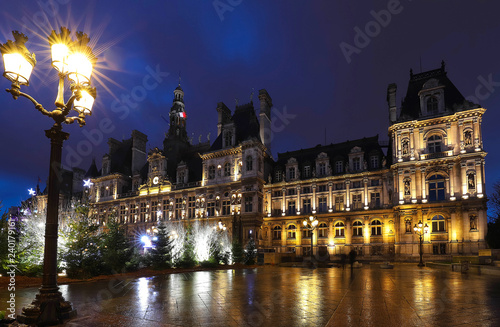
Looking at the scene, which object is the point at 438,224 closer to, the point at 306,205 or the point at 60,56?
the point at 306,205

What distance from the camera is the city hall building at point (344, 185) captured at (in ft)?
117

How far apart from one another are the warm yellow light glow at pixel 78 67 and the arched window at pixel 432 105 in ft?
130

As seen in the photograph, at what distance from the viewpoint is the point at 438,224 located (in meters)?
36.1

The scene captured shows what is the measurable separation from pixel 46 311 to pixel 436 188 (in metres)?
38.9

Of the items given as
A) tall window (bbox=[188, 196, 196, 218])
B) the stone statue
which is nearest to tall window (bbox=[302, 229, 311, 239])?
tall window (bbox=[188, 196, 196, 218])

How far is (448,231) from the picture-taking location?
3528 cm

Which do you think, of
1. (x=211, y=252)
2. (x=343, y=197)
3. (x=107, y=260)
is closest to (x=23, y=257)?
(x=107, y=260)

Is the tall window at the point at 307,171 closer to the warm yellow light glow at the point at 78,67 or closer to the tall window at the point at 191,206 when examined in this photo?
the tall window at the point at 191,206

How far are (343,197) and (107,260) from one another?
30.6 m

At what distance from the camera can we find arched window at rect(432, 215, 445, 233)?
35969 millimetres

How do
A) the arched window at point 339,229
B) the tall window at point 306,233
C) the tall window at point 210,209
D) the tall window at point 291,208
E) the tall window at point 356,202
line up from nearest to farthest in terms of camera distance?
the tall window at point 356,202, the arched window at point 339,229, the tall window at point 306,233, the tall window at point 291,208, the tall window at point 210,209

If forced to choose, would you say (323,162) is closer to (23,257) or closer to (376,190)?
(376,190)

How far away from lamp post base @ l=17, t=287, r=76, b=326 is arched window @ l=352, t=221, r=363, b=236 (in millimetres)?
37876

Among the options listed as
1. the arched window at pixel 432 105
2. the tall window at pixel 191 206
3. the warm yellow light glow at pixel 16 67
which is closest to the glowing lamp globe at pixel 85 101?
the warm yellow light glow at pixel 16 67
